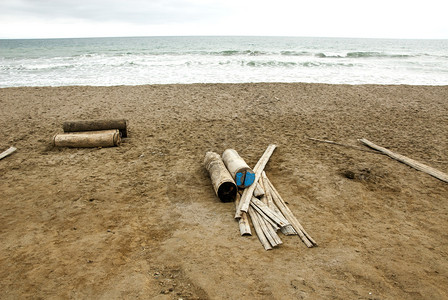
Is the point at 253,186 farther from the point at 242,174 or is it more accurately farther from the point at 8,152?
the point at 8,152

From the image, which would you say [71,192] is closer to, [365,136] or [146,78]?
[365,136]

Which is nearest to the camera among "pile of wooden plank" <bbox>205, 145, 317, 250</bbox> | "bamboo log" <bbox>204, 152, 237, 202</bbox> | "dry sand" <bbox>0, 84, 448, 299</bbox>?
"dry sand" <bbox>0, 84, 448, 299</bbox>

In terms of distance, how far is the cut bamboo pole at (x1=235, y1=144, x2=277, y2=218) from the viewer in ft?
13.5

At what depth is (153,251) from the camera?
348 centimetres

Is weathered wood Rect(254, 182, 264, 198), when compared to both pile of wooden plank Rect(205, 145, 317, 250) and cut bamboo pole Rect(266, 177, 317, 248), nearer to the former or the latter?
pile of wooden plank Rect(205, 145, 317, 250)

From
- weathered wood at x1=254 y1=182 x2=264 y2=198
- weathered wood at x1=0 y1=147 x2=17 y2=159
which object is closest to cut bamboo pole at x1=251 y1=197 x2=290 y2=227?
weathered wood at x1=254 y1=182 x2=264 y2=198

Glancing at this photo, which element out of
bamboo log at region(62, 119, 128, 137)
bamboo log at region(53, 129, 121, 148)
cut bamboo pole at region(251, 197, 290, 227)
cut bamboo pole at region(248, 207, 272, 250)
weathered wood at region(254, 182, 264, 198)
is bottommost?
cut bamboo pole at region(248, 207, 272, 250)

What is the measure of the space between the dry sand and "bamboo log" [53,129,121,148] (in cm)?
22

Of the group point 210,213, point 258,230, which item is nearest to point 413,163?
point 258,230

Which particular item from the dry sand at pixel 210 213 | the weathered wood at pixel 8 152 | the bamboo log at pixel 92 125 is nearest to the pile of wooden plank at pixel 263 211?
the dry sand at pixel 210 213

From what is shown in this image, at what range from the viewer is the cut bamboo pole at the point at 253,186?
413 cm

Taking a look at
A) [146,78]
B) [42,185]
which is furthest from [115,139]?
[146,78]

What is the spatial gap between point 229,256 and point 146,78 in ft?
52.5

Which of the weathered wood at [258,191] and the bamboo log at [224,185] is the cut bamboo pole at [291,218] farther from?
the bamboo log at [224,185]
